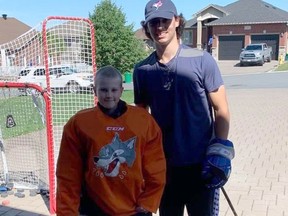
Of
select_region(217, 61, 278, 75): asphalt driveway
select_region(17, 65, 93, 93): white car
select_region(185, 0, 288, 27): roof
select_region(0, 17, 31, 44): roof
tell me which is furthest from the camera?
select_region(0, 17, 31, 44): roof

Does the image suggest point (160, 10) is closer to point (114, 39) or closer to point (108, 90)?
point (108, 90)

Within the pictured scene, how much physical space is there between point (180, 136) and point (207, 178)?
12.0 inches

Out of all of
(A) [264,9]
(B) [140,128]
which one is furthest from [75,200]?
(A) [264,9]

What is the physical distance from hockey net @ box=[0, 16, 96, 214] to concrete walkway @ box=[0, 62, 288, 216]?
18.5 inches

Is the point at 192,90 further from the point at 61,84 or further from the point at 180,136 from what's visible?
the point at 61,84

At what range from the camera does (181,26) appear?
2531mm

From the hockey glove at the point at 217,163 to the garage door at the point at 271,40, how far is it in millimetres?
39717

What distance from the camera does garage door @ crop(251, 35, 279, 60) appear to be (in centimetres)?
3984

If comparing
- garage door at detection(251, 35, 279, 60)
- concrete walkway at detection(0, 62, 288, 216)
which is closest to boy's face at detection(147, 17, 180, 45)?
concrete walkway at detection(0, 62, 288, 216)

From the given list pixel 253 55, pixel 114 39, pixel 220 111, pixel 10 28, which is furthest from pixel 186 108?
pixel 10 28

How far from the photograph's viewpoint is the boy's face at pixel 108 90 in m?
2.30

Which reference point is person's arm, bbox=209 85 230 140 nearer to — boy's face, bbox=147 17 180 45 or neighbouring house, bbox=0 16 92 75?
boy's face, bbox=147 17 180 45

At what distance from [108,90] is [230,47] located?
41161 mm

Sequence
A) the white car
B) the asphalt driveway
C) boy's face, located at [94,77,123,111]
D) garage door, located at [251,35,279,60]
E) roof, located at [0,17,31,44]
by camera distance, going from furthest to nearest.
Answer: roof, located at [0,17,31,44], garage door, located at [251,35,279,60], the asphalt driveway, the white car, boy's face, located at [94,77,123,111]
